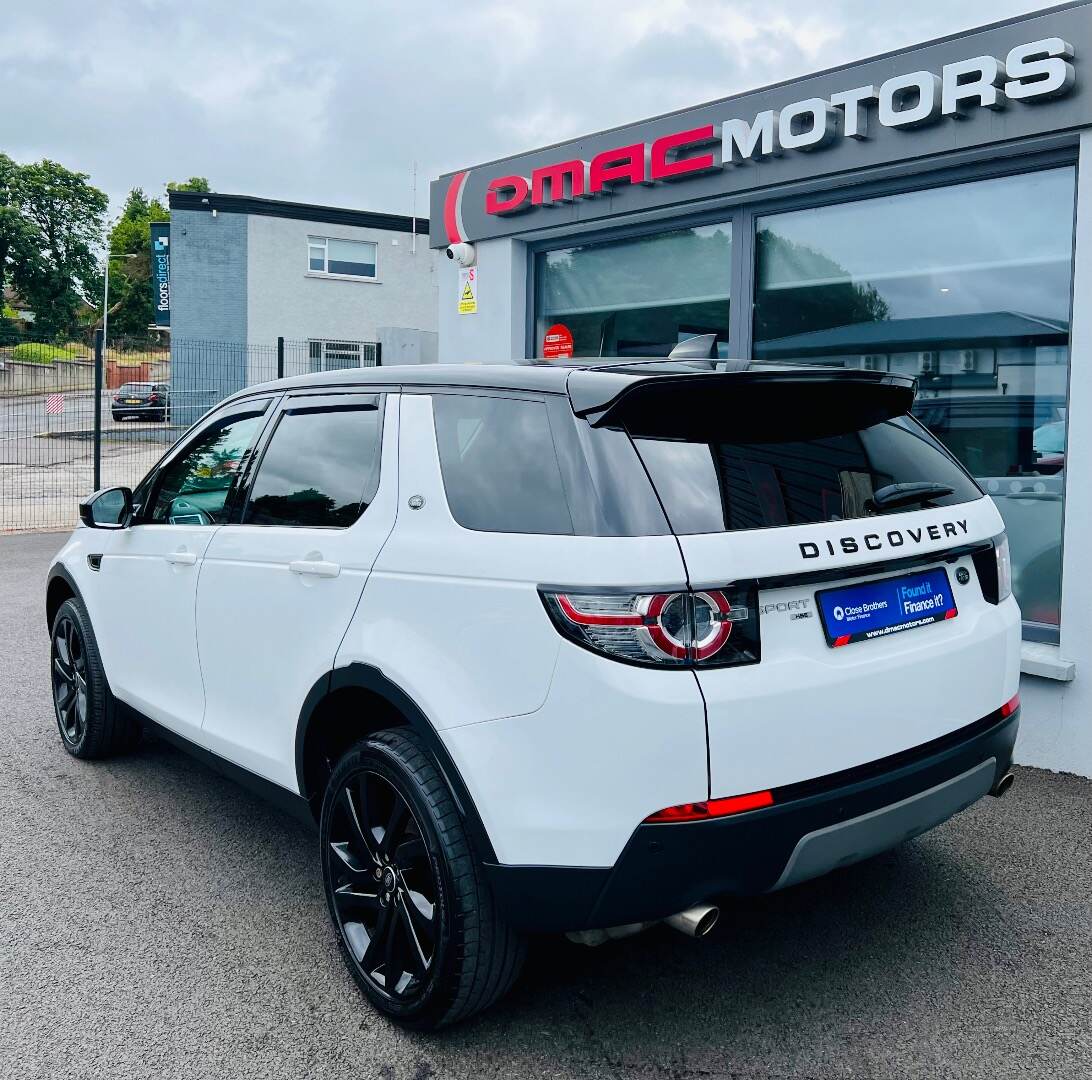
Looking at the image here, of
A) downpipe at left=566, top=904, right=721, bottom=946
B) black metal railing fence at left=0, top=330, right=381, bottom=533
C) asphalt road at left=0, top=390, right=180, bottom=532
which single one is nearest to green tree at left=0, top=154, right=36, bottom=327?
black metal railing fence at left=0, top=330, right=381, bottom=533

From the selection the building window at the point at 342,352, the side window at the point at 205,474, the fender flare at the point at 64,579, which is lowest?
the fender flare at the point at 64,579

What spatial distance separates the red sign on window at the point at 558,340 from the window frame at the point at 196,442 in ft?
14.1

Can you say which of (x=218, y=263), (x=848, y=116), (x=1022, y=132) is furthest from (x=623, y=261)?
(x=218, y=263)

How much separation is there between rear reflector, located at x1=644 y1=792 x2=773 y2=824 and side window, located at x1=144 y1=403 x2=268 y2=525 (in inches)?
83.3

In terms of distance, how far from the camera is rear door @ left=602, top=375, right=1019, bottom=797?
2.38 m

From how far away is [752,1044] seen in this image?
2.75 meters

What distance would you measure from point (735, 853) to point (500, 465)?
109 cm

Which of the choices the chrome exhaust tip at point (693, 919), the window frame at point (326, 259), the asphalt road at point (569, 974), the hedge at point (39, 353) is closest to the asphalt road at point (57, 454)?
the hedge at point (39, 353)

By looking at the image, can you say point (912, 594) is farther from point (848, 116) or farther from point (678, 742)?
point (848, 116)

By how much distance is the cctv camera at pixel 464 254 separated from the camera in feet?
27.7

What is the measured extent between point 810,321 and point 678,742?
4826 mm

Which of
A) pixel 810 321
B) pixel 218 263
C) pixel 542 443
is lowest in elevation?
pixel 542 443

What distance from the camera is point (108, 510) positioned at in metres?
4.41

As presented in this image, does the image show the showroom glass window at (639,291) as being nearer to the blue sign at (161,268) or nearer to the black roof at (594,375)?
the black roof at (594,375)
